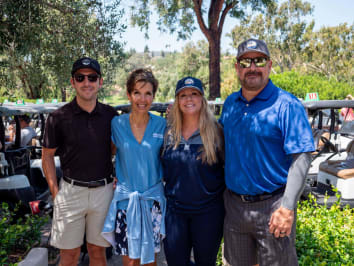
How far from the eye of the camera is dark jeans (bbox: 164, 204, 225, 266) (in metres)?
2.56

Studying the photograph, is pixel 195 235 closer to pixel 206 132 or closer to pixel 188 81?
pixel 206 132

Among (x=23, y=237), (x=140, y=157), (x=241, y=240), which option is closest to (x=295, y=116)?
(x=241, y=240)

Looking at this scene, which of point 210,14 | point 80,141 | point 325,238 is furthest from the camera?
point 210,14

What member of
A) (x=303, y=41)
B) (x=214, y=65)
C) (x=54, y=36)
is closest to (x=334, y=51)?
(x=303, y=41)

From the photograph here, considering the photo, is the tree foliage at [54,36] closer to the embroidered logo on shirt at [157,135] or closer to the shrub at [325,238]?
the embroidered logo on shirt at [157,135]

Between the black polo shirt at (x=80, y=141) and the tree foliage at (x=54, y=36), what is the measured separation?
190 centimetres

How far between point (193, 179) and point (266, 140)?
0.61 metres

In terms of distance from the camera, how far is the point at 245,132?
2336 millimetres

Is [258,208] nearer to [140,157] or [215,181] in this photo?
[215,181]

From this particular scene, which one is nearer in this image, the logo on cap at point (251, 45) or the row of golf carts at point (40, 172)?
the logo on cap at point (251, 45)

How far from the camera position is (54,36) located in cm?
504

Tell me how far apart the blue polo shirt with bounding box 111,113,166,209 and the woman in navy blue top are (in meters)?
0.07

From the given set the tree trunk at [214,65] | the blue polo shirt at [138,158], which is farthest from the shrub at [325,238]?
the tree trunk at [214,65]

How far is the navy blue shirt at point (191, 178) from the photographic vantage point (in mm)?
2514
